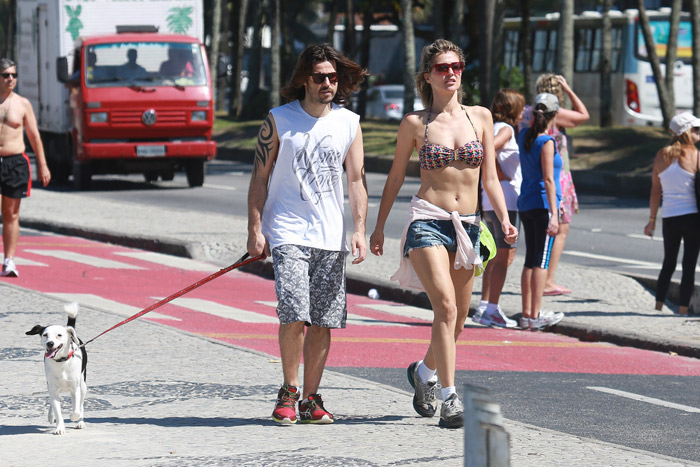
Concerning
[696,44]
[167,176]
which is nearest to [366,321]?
[167,176]

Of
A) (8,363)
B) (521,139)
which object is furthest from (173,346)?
(521,139)

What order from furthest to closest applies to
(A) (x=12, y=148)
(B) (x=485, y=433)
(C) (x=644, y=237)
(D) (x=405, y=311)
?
1. (C) (x=644, y=237)
2. (A) (x=12, y=148)
3. (D) (x=405, y=311)
4. (B) (x=485, y=433)

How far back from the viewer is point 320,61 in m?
6.43

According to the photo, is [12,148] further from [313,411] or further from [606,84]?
[606,84]

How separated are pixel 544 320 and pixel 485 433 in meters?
7.37

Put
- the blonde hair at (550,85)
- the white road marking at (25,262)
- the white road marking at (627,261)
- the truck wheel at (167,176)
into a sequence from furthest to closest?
the truck wheel at (167,176)
the white road marking at (627,261)
the white road marking at (25,262)
the blonde hair at (550,85)

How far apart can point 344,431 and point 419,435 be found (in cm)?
35

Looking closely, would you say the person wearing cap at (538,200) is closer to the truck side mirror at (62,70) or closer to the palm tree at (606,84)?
the truck side mirror at (62,70)

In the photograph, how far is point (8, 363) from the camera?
25.5 ft

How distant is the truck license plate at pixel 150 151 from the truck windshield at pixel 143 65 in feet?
3.53

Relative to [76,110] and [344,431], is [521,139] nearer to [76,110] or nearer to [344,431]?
[344,431]

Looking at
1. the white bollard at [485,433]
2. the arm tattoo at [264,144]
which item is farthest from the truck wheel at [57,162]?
the white bollard at [485,433]

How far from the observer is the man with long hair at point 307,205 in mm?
6438

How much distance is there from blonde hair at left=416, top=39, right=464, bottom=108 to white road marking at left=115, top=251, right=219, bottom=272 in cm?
699
